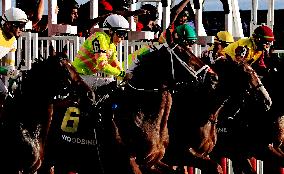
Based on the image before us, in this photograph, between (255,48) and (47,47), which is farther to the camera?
(255,48)

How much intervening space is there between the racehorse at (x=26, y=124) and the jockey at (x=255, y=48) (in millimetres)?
4356

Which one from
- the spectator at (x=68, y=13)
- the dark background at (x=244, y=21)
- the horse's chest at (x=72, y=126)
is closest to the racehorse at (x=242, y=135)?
the horse's chest at (x=72, y=126)

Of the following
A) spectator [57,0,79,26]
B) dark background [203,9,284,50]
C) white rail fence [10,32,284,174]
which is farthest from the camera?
dark background [203,9,284,50]

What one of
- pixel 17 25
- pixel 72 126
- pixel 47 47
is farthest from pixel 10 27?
pixel 47 47

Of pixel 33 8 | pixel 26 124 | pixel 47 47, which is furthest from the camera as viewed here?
pixel 33 8

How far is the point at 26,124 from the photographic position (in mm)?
8766

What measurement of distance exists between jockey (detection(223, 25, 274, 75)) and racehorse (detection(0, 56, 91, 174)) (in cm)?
436

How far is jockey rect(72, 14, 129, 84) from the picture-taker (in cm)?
972

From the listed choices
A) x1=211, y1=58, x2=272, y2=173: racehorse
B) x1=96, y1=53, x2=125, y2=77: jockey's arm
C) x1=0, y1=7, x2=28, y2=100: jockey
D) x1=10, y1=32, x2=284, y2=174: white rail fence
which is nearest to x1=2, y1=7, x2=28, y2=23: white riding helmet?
x1=0, y1=7, x2=28, y2=100: jockey

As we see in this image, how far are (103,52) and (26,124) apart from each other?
1567 mm

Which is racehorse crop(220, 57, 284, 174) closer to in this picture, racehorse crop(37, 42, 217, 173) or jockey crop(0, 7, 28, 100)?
racehorse crop(37, 42, 217, 173)

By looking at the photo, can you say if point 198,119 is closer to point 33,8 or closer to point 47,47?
point 47,47

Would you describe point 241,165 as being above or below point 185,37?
below

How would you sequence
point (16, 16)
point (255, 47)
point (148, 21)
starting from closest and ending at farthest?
point (16, 16)
point (255, 47)
point (148, 21)
